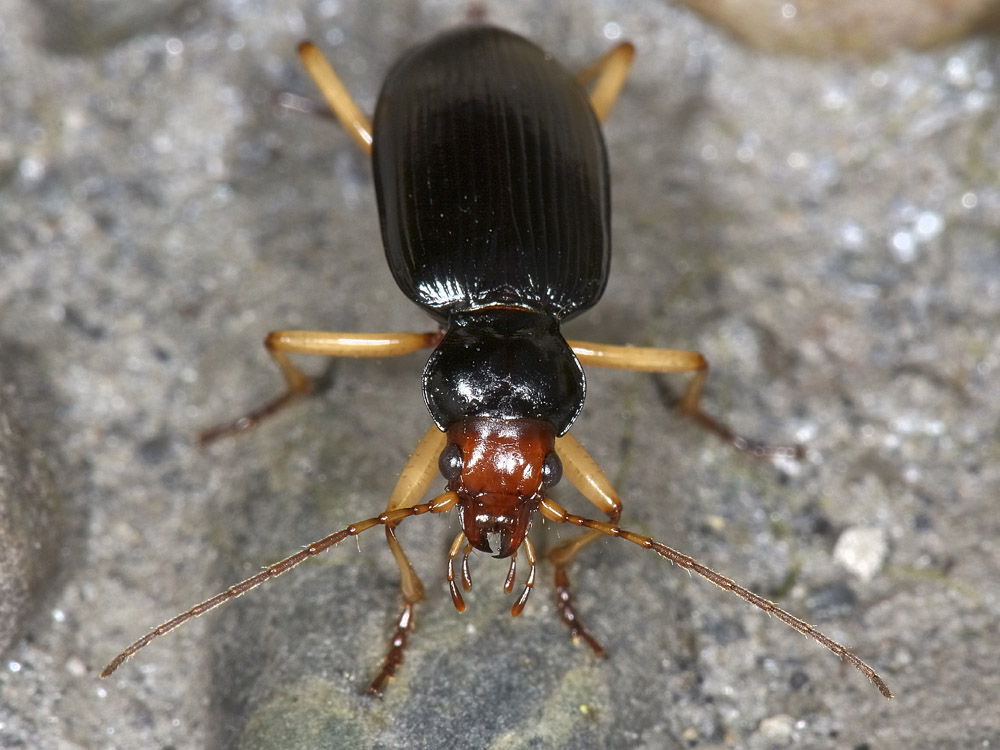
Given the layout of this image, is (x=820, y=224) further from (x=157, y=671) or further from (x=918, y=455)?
(x=157, y=671)

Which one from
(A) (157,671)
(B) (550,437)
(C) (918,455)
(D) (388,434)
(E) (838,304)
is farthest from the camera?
(E) (838,304)

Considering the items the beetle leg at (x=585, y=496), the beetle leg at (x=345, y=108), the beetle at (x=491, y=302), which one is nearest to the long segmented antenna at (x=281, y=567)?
the beetle at (x=491, y=302)

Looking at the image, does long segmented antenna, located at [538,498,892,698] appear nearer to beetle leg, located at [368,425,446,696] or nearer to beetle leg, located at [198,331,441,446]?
beetle leg, located at [368,425,446,696]

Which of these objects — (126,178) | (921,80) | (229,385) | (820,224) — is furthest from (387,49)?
(921,80)

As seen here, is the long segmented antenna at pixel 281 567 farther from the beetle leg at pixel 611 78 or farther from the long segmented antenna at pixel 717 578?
the beetle leg at pixel 611 78

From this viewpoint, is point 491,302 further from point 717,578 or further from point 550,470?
point 717,578

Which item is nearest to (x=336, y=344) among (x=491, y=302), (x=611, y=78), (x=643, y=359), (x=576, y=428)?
(x=491, y=302)

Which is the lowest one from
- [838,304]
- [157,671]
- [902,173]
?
[157,671]
